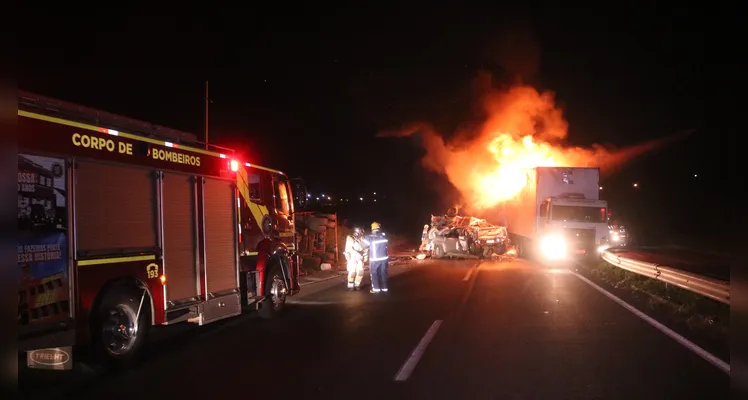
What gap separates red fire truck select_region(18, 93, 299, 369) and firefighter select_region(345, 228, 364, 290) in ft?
14.3

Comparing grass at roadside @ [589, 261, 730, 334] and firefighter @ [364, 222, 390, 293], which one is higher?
firefighter @ [364, 222, 390, 293]

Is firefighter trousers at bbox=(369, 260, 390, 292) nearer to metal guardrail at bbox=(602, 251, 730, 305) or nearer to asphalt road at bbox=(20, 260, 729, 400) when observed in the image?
asphalt road at bbox=(20, 260, 729, 400)

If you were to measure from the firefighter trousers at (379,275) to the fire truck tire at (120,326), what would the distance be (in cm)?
741

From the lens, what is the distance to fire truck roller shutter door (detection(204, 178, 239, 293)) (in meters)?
9.37

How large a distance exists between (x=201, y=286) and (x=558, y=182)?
20.0 meters

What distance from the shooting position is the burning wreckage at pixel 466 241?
2738 cm

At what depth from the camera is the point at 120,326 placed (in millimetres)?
7398

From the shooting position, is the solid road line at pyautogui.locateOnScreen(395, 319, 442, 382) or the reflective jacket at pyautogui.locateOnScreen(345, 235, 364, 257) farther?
the reflective jacket at pyautogui.locateOnScreen(345, 235, 364, 257)

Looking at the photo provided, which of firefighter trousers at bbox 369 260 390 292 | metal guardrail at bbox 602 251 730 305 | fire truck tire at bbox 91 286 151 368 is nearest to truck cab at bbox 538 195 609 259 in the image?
metal guardrail at bbox 602 251 730 305

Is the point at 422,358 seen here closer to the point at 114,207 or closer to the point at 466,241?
the point at 114,207

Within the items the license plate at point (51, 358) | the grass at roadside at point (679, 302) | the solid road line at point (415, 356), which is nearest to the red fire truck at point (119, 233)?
the license plate at point (51, 358)

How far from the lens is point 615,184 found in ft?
257

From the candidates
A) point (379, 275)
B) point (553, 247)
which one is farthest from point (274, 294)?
point (553, 247)

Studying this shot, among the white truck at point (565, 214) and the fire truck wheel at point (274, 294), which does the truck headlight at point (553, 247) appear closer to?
the white truck at point (565, 214)
